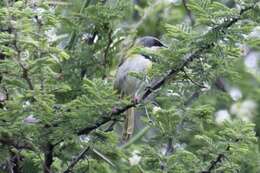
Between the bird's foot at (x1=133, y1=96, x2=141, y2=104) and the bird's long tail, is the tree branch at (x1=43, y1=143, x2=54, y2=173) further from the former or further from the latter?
the bird's long tail

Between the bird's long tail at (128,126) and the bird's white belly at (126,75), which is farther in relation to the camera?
the bird's white belly at (126,75)

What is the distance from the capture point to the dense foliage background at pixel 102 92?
7.73 feet

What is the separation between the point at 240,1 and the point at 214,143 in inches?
28.1

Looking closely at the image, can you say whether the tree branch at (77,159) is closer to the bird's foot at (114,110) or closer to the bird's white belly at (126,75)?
the bird's foot at (114,110)

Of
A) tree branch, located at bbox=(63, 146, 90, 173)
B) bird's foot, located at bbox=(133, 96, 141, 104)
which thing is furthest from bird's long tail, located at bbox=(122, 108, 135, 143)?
bird's foot, located at bbox=(133, 96, 141, 104)

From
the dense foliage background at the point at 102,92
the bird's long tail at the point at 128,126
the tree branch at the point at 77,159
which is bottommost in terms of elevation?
the bird's long tail at the point at 128,126

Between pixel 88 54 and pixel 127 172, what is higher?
pixel 88 54

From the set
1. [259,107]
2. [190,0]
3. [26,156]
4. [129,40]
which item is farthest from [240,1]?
[259,107]

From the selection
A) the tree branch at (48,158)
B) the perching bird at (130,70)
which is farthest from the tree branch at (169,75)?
the perching bird at (130,70)

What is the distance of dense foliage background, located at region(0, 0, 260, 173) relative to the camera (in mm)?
2355

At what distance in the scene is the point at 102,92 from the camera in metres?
2.45

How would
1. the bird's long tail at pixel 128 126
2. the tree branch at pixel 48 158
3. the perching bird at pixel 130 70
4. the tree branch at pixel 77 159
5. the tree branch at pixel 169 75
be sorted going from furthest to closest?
the perching bird at pixel 130 70 → the bird's long tail at pixel 128 126 → the tree branch at pixel 77 159 → the tree branch at pixel 48 158 → the tree branch at pixel 169 75

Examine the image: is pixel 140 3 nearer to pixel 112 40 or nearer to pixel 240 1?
pixel 112 40

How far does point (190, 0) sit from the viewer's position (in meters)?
2.40
